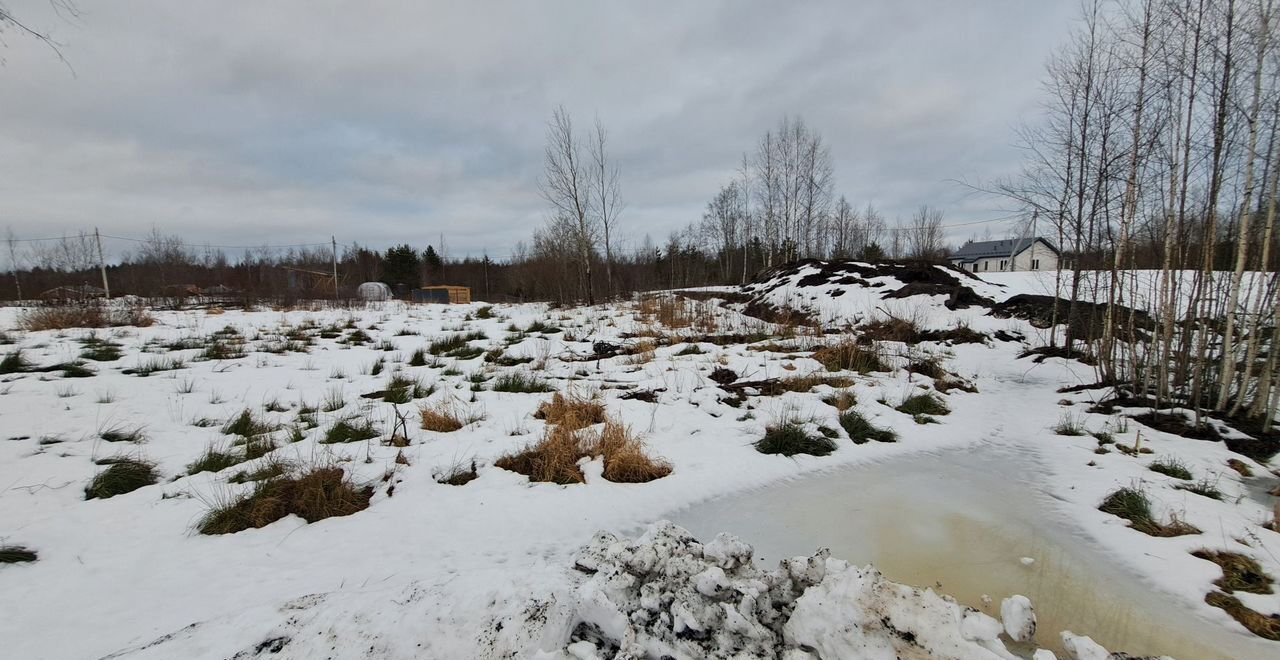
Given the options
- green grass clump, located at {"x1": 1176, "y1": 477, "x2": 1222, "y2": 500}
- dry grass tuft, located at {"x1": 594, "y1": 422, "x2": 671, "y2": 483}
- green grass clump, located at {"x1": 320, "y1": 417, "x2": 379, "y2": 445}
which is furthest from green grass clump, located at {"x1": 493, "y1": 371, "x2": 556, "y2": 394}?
green grass clump, located at {"x1": 1176, "y1": 477, "x2": 1222, "y2": 500}

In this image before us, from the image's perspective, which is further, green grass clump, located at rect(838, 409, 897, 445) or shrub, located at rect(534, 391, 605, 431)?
green grass clump, located at rect(838, 409, 897, 445)

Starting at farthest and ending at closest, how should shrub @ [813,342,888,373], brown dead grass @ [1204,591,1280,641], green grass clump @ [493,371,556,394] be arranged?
shrub @ [813,342,888,373] → green grass clump @ [493,371,556,394] → brown dead grass @ [1204,591,1280,641]

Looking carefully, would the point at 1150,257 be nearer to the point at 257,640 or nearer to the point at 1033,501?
the point at 1033,501

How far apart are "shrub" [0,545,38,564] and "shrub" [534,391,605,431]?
335cm

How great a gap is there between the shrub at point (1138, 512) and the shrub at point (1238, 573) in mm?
253

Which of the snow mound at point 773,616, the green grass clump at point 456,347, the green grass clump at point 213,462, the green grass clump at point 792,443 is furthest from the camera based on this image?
the green grass clump at point 456,347

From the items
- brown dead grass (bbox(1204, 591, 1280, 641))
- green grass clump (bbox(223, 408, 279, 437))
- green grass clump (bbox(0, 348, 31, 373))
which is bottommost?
brown dead grass (bbox(1204, 591, 1280, 641))

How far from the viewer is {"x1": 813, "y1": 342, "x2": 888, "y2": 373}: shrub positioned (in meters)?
7.64

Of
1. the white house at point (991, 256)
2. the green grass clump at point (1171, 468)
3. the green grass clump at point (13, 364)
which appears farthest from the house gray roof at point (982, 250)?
the green grass clump at point (13, 364)

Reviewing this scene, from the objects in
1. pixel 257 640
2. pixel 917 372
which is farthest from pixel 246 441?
pixel 917 372

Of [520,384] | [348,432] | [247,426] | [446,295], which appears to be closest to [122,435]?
[247,426]

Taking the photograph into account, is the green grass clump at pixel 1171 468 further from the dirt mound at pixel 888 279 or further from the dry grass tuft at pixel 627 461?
the dirt mound at pixel 888 279

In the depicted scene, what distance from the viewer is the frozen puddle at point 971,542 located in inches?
86.4

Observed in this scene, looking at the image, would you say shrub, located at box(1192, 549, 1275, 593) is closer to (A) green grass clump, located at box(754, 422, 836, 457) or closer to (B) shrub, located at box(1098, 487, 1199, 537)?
(B) shrub, located at box(1098, 487, 1199, 537)
